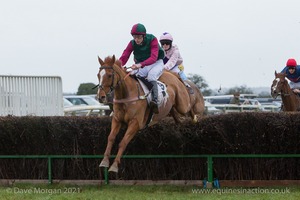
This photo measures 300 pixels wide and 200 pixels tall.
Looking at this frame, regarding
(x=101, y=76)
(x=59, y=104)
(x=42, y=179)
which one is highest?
(x=101, y=76)

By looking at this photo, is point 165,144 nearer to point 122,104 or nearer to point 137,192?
point 137,192

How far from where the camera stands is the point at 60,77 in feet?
59.1

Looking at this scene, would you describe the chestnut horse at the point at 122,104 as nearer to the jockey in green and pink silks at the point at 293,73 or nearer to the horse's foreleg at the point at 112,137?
the horse's foreleg at the point at 112,137

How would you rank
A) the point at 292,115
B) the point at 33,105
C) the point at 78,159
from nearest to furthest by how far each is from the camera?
the point at 292,115, the point at 78,159, the point at 33,105

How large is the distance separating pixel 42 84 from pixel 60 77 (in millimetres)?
596

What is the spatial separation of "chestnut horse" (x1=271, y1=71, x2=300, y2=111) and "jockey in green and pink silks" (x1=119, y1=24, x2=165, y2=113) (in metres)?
6.10

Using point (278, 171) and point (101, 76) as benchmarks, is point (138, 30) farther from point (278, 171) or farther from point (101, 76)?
point (278, 171)

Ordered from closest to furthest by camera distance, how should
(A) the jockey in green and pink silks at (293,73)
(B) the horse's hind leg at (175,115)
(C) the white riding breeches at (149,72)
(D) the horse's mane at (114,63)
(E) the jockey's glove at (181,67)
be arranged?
(D) the horse's mane at (114,63) < (C) the white riding breeches at (149,72) < (B) the horse's hind leg at (175,115) < (E) the jockey's glove at (181,67) < (A) the jockey in green and pink silks at (293,73)

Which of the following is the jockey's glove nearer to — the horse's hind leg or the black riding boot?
the horse's hind leg

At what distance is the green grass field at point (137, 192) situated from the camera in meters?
11.4

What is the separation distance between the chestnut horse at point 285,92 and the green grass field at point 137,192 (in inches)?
199

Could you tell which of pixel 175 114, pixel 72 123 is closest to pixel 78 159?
pixel 72 123

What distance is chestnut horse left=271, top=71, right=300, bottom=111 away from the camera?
17203 millimetres

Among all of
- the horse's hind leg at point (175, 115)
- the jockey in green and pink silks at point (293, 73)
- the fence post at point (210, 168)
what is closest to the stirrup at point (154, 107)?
the horse's hind leg at point (175, 115)
